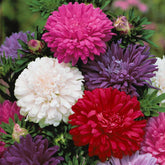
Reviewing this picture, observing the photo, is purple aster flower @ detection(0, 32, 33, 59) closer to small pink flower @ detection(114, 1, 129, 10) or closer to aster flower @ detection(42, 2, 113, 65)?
aster flower @ detection(42, 2, 113, 65)

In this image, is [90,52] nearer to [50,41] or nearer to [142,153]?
[50,41]

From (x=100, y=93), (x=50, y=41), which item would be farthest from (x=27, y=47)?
(x=100, y=93)

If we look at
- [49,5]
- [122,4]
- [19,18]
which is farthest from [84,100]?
[19,18]

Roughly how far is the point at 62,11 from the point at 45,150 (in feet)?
0.92

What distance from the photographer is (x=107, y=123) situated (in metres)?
0.52

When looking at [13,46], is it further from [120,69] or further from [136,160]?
[136,160]

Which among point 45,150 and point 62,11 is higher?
point 62,11

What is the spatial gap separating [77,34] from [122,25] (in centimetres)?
11

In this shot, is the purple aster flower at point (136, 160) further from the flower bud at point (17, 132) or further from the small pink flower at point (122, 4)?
the small pink flower at point (122, 4)

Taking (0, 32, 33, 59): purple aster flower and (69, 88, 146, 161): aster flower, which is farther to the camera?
(0, 32, 33, 59): purple aster flower

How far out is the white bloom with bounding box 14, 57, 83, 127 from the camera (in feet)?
1.77

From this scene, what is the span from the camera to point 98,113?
0.52 metres

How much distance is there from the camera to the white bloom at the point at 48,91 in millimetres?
538

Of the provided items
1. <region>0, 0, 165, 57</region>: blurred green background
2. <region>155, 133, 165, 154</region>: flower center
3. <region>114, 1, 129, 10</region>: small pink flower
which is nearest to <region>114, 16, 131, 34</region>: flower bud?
<region>155, 133, 165, 154</region>: flower center
